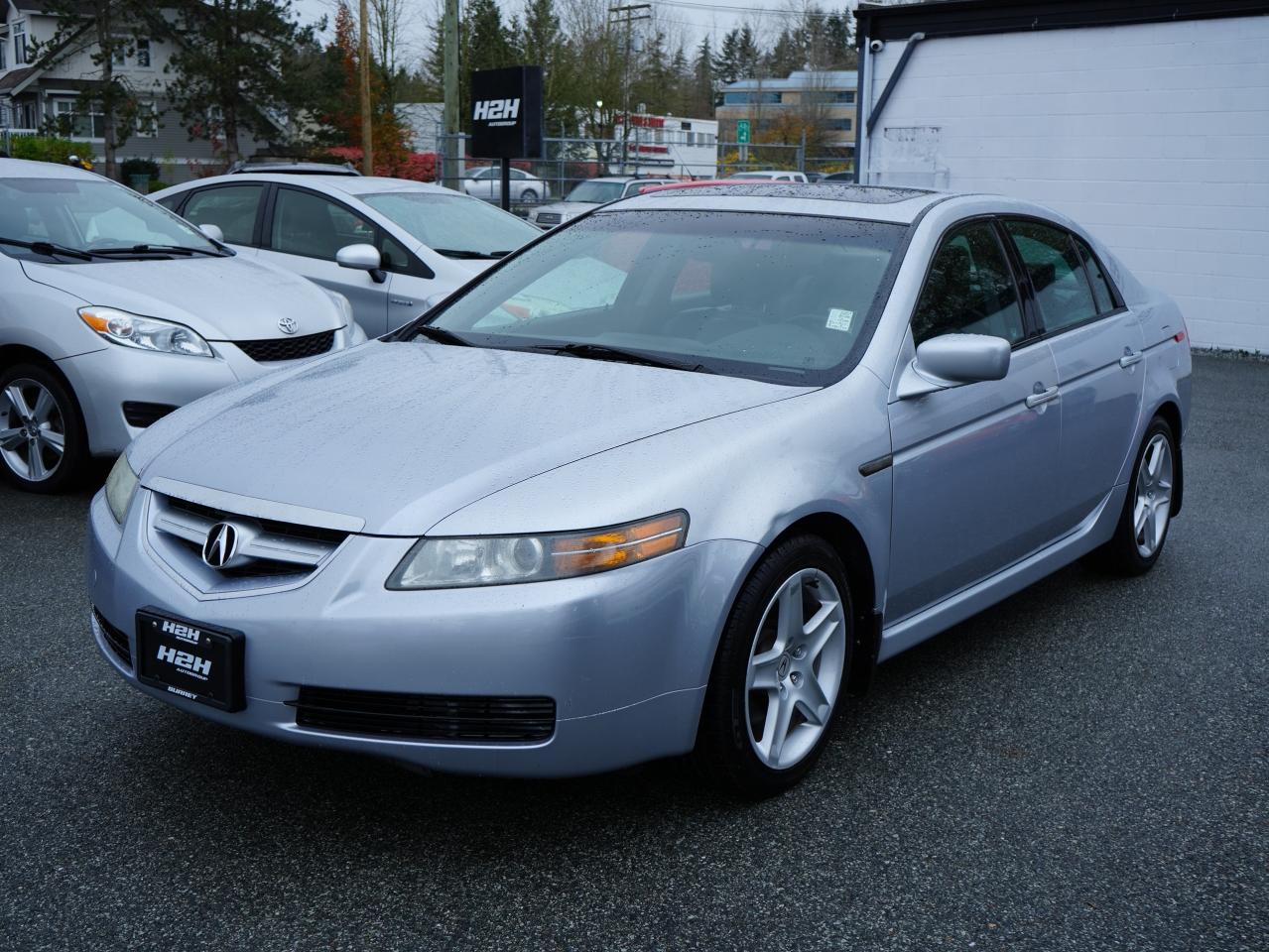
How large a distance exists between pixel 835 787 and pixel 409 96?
187 ft

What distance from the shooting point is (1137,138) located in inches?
551

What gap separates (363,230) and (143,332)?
Result: 9.04 ft

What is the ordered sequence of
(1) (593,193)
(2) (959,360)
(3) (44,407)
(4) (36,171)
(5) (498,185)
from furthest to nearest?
(5) (498,185)
(1) (593,193)
(4) (36,171)
(3) (44,407)
(2) (959,360)

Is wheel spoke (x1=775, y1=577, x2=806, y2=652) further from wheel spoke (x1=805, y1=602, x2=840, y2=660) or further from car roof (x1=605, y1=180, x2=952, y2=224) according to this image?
car roof (x1=605, y1=180, x2=952, y2=224)

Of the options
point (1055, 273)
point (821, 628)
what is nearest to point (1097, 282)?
point (1055, 273)

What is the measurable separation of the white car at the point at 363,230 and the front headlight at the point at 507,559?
569 cm

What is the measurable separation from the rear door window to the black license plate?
9.75 feet

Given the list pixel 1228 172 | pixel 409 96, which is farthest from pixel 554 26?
pixel 1228 172

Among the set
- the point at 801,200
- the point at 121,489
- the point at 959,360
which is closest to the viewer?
the point at 121,489

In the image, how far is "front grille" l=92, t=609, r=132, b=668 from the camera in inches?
124

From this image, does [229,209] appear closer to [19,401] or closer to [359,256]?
[359,256]

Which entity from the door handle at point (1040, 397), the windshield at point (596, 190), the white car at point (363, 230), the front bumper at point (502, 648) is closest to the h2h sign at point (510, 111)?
the white car at point (363, 230)

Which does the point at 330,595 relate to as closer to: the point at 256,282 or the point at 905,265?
the point at 905,265

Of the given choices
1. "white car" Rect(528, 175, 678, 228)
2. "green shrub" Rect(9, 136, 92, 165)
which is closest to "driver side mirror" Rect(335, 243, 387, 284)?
"white car" Rect(528, 175, 678, 228)
